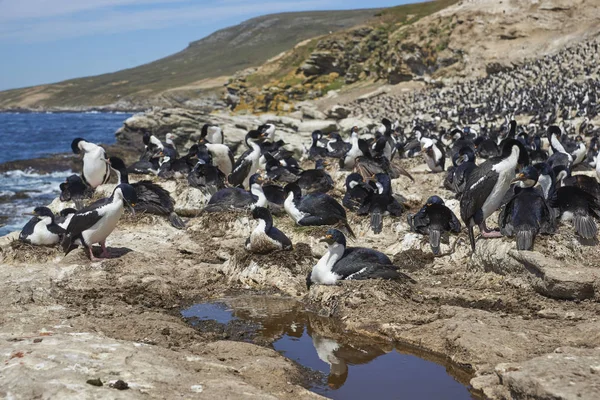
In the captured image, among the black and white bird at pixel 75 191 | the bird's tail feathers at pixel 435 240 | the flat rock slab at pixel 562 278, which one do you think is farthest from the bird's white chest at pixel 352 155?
the flat rock slab at pixel 562 278

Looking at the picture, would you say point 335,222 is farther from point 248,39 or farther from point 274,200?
point 248,39

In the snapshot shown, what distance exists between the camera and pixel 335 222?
11516 mm

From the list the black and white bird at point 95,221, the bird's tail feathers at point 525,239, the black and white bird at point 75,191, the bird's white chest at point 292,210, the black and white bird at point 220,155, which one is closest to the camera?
the bird's tail feathers at point 525,239

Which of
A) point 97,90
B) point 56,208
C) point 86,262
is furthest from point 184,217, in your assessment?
point 97,90

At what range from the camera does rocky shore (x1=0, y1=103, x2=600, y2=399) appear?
6008mm

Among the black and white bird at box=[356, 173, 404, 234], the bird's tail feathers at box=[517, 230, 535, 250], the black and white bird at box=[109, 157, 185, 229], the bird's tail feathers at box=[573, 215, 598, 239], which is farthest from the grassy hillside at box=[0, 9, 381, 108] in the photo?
the bird's tail feathers at box=[517, 230, 535, 250]

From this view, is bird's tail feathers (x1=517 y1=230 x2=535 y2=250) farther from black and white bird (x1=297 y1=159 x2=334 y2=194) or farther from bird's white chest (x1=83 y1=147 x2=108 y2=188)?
bird's white chest (x1=83 y1=147 x2=108 y2=188)

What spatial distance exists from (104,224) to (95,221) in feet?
0.44

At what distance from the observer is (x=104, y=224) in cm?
1019

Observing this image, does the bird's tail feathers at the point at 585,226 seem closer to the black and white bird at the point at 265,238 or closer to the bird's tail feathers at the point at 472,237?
the bird's tail feathers at the point at 472,237

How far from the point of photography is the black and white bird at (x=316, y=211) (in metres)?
11.4

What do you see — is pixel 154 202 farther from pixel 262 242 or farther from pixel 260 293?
pixel 260 293

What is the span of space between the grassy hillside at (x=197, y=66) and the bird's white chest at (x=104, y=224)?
117 m

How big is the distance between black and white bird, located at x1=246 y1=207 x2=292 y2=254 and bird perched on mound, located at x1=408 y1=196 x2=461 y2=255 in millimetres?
2134
